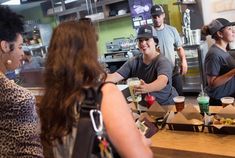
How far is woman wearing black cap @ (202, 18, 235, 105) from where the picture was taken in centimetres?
263

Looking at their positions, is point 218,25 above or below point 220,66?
above

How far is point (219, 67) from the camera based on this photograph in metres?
2.64

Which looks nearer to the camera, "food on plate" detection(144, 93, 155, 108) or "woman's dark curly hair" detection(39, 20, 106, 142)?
"woman's dark curly hair" detection(39, 20, 106, 142)

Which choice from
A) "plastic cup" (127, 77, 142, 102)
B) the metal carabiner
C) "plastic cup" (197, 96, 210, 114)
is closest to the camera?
the metal carabiner

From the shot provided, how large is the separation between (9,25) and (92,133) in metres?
0.80

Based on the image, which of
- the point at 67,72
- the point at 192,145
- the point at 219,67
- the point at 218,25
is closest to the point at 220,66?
the point at 219,67

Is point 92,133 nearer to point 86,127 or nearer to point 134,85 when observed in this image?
point 86,127

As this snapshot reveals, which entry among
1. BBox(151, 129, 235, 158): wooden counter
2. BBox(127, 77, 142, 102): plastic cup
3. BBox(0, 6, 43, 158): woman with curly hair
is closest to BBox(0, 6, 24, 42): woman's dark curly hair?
BBox(0, 6, 43, 158): woman with curly hair

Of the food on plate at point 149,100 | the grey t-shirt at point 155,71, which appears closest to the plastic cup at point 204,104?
the food on plate at point 149,100

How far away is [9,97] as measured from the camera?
1479mm

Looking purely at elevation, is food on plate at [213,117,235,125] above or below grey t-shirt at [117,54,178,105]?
below

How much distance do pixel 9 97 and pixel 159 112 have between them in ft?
3.49

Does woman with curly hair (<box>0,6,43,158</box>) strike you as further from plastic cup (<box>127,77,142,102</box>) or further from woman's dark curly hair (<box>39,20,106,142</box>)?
plastic cup (<box>127,77,142,102</box>)

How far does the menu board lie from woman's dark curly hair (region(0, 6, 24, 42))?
491cm
